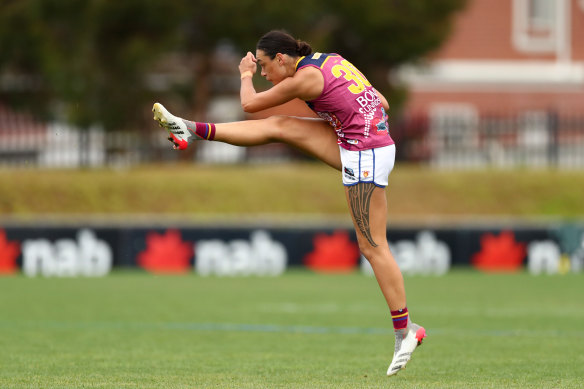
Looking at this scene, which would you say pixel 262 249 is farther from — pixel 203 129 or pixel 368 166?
pixel 368 166

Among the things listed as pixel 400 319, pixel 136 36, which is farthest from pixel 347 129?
pixel 136 36

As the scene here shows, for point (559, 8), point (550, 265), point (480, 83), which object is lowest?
point (550, 265)

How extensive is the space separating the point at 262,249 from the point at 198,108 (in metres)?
6.58

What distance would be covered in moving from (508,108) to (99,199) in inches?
694

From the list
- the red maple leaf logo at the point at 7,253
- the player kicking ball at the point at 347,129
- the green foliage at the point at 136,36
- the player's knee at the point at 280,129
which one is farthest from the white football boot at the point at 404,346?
the green foliage at the point at 136,36

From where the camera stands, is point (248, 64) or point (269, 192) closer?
point (248, 64)

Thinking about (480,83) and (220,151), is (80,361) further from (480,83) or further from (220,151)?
(480,83)

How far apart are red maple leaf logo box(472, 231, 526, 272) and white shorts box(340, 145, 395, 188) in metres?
11.3

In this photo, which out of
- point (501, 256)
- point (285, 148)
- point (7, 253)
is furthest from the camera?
point (285, 148)

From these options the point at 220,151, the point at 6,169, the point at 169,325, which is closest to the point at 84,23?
the point at 6,169

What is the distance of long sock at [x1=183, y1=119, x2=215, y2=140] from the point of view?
7.61m

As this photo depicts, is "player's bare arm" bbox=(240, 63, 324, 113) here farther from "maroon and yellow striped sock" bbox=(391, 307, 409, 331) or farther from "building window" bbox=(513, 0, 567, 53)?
"building window" bbox=(513, 0, 567, 53)

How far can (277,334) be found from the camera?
9812 millimetres

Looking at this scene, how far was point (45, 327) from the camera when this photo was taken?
1023 centimetres
